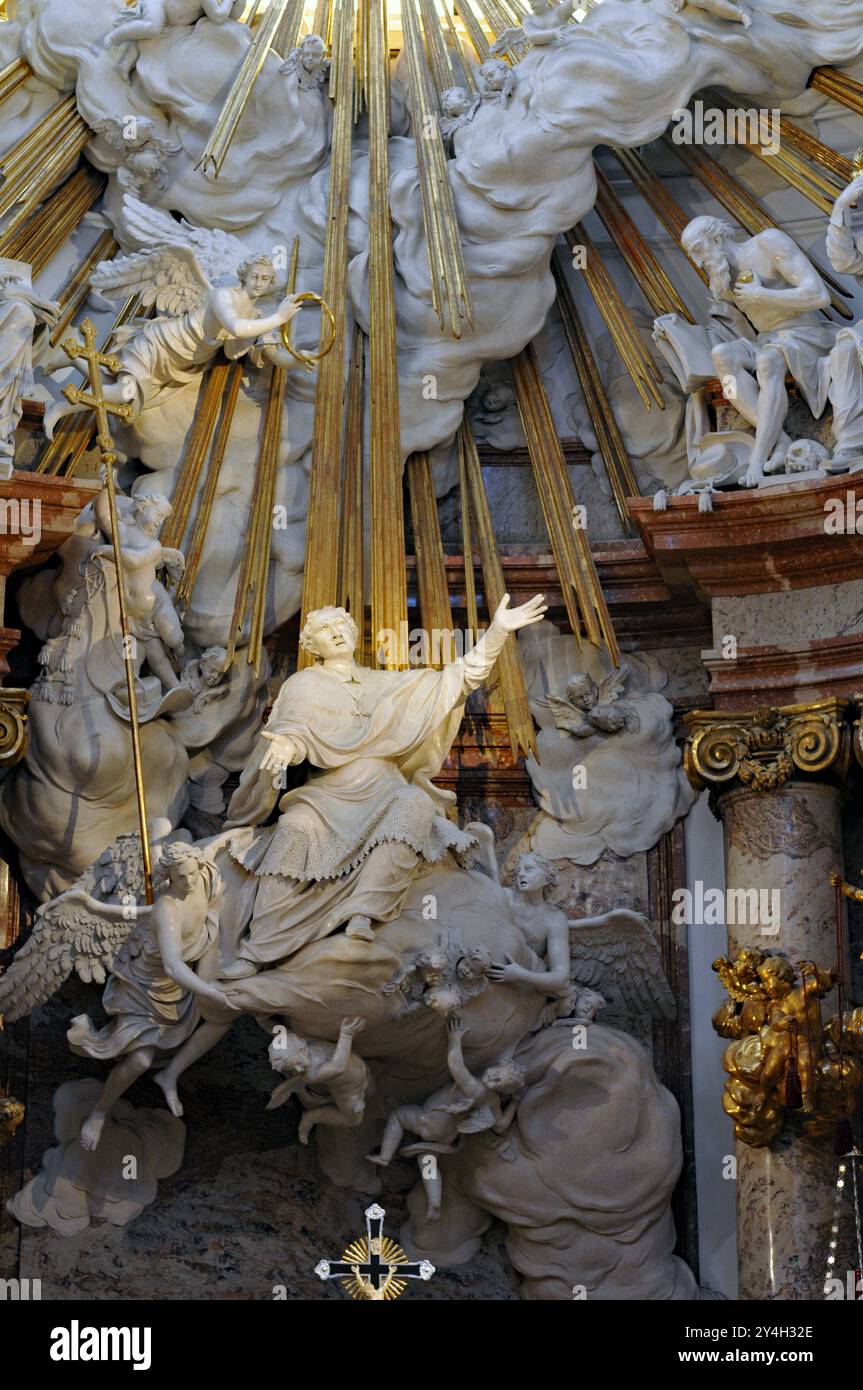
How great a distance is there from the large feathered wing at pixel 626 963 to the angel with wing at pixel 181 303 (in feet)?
9.61

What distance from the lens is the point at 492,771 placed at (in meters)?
12.4

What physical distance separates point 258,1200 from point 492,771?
2.19 meters

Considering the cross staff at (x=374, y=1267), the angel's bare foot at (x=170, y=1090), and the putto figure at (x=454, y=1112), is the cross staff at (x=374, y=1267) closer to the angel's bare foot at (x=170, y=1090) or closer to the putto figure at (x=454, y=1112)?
the putto figure at (x=454, y=1112)

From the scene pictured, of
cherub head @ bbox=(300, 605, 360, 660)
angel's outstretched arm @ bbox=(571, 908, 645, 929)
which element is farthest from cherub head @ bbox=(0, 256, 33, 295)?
angel's outstretched arm @ bbox=(571, 908, 645, 929)

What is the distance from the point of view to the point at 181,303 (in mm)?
12273

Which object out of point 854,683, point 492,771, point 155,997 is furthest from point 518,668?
point 155,997

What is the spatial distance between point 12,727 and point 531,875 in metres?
2.28

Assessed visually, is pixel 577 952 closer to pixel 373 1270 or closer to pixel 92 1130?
pixel 373 1270

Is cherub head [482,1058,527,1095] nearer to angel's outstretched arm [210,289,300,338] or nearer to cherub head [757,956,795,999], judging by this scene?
cherub head [757,956,795,999]

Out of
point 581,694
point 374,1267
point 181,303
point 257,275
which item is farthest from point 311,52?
point 374,1267

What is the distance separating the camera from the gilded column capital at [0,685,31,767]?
11.4 metres

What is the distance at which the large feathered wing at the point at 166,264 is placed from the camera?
12242 millimetres

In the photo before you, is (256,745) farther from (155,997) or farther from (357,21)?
(357,21)

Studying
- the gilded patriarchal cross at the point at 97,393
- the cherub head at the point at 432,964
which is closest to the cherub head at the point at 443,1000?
the cherub head at the point at 432,964
